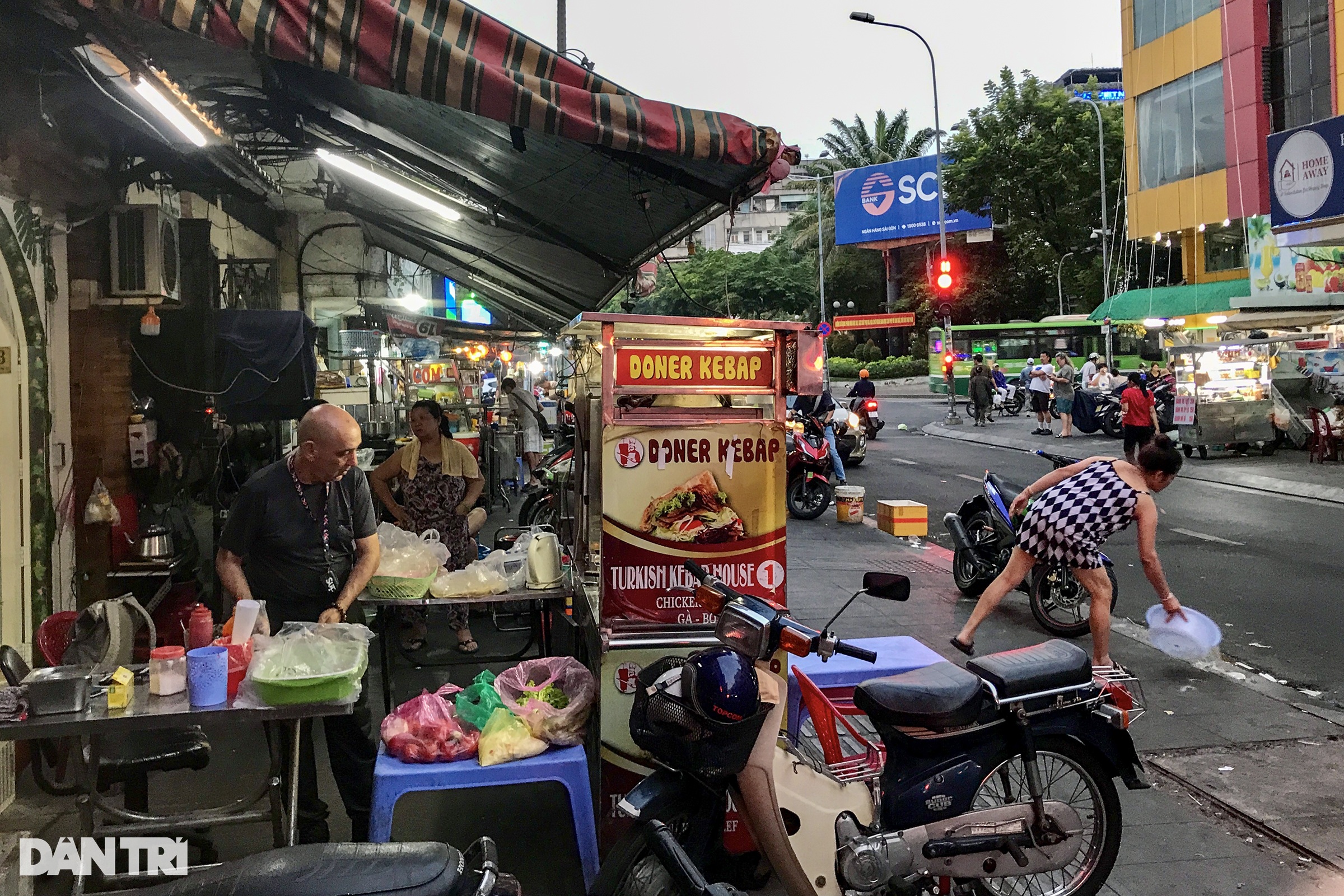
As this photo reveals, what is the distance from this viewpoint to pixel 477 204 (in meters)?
8.55

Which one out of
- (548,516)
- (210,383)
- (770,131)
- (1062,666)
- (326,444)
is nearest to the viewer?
(1062,666)

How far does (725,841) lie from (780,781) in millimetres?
764

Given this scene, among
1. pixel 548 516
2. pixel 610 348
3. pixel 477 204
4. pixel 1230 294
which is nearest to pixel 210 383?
pixel 477 204

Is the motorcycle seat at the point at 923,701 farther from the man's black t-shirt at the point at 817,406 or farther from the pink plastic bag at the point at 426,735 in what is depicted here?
the man's black t-shirt at the point at 817,406

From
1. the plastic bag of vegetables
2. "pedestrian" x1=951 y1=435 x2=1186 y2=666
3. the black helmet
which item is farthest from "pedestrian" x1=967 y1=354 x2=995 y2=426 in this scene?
the black helmet

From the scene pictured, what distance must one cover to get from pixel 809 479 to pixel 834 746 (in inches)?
397

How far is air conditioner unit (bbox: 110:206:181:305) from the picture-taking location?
657 centimetres

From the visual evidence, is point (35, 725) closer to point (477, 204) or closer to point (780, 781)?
point (780, 781)

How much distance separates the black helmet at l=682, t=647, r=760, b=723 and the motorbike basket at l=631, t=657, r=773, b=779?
2cm

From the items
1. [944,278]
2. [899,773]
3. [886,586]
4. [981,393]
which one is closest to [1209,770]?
[899,773]

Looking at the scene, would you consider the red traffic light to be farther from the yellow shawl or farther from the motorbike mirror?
the motorbike mirror

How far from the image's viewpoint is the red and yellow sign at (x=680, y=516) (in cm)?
425

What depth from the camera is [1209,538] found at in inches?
454

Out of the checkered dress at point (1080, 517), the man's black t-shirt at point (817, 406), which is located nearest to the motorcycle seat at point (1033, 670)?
the checkered dress at point (1080, 517)
